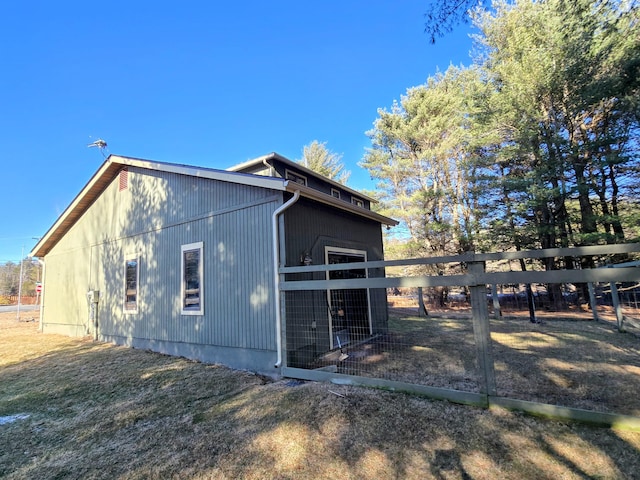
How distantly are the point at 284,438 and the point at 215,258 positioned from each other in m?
3.80

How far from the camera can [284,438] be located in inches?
115

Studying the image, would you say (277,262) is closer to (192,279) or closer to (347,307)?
(192,279)

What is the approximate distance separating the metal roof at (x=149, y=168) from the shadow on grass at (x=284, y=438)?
303 cm

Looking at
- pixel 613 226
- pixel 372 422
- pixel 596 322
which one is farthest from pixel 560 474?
pixel 613 226

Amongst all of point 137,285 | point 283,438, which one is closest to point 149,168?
point 137,285

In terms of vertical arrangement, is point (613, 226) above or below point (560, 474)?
above

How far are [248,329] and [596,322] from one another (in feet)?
33.1

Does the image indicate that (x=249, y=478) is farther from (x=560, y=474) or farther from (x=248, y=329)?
(x=248, y=329)

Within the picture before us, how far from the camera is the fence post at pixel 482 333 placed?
3.16m

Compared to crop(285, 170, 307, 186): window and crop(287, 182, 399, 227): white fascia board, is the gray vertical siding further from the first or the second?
crop(285, 170, 307, 186): window

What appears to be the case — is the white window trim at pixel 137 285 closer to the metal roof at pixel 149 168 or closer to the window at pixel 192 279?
the window at pixel 192 279

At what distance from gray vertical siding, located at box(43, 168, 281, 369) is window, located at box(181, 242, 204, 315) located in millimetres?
162

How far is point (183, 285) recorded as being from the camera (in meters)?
6.53

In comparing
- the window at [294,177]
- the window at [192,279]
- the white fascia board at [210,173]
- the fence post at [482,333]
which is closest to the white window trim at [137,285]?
the window at [192,279]
